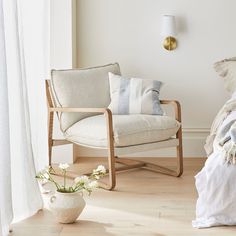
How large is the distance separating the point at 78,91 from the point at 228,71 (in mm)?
1276

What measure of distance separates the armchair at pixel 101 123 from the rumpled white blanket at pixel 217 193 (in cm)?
89

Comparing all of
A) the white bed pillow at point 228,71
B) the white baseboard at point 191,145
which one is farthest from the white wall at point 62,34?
the white bed pillow at point 228,71

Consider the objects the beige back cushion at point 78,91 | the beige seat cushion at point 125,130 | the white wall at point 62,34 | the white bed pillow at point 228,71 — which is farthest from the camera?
the white wall at point 62,34

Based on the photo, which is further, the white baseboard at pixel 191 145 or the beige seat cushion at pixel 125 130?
the white baseboard at pixel 191 145

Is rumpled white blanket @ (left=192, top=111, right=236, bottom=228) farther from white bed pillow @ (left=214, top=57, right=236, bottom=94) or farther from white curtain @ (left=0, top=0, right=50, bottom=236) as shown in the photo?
white bed pillow @ (left=214, top=57, right=236, bottom=94)

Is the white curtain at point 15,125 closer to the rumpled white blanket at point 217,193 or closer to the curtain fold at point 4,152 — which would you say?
the curtain fold at point 4,152

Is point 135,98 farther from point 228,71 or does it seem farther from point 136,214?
point 136,214

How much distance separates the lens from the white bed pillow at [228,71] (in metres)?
4.65

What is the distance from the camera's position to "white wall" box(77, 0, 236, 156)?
5.01m

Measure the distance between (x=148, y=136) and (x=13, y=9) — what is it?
1.52 m

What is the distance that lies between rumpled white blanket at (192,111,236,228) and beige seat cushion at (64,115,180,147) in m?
0.88

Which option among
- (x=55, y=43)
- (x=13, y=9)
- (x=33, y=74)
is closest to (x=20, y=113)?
(x=13, y=9)

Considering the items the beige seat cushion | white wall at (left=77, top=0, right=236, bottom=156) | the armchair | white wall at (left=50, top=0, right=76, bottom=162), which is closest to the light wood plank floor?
the armchair

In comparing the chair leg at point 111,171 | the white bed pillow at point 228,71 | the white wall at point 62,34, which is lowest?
the chair leg at point 111,171
